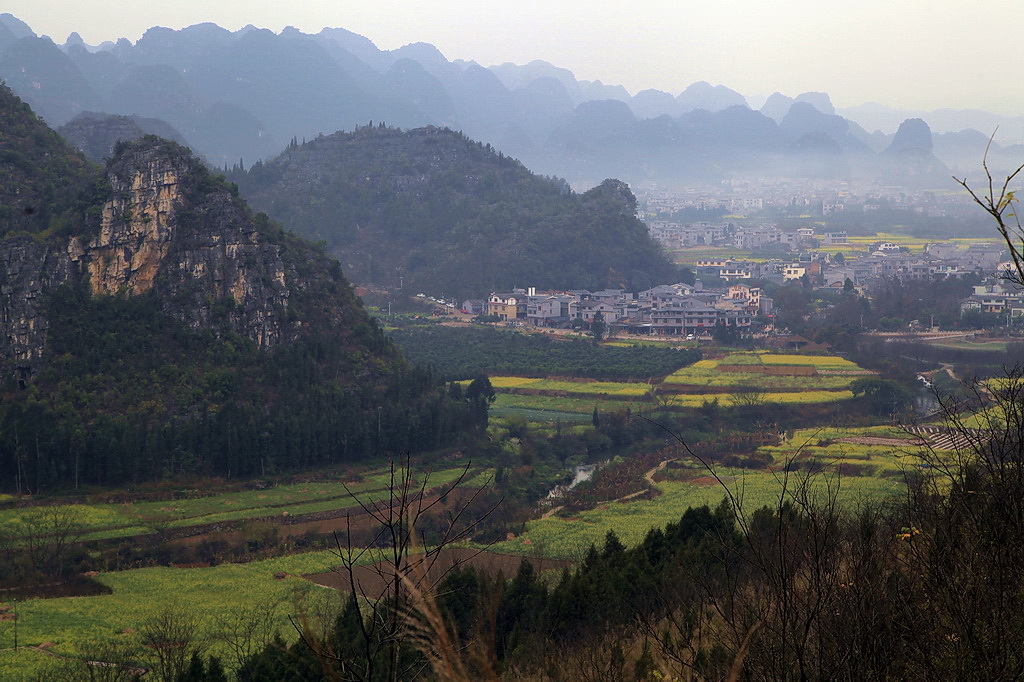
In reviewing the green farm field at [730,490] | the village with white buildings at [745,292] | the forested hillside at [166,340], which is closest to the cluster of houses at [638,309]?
the village with white buildings at [745,292]

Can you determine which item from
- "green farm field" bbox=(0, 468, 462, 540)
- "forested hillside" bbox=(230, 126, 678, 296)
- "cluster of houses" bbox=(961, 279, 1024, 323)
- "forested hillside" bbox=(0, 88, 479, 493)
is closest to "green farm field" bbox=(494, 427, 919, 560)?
"green farm field" bbox=(0, 468, 462, 540)

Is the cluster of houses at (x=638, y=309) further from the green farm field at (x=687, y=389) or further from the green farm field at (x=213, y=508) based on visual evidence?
the green farm field at (x=213, y=508)

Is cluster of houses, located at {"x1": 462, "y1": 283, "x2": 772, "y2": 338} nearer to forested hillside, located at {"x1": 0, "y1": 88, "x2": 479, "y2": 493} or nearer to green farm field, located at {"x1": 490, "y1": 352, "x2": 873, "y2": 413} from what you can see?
green farm field, located at {"x1": 490, "y1": 352, "x2": 873, "y2": 413}

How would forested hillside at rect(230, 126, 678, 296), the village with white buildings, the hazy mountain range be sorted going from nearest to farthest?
the village with white buildings → forested hillside at rect(230, 126, 678, 296) → the hazy mountain range

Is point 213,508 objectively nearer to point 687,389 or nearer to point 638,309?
point 687,389

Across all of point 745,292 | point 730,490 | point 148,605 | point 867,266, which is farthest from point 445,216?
point 148,605

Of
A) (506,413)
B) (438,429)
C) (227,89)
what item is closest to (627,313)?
(506,413)
